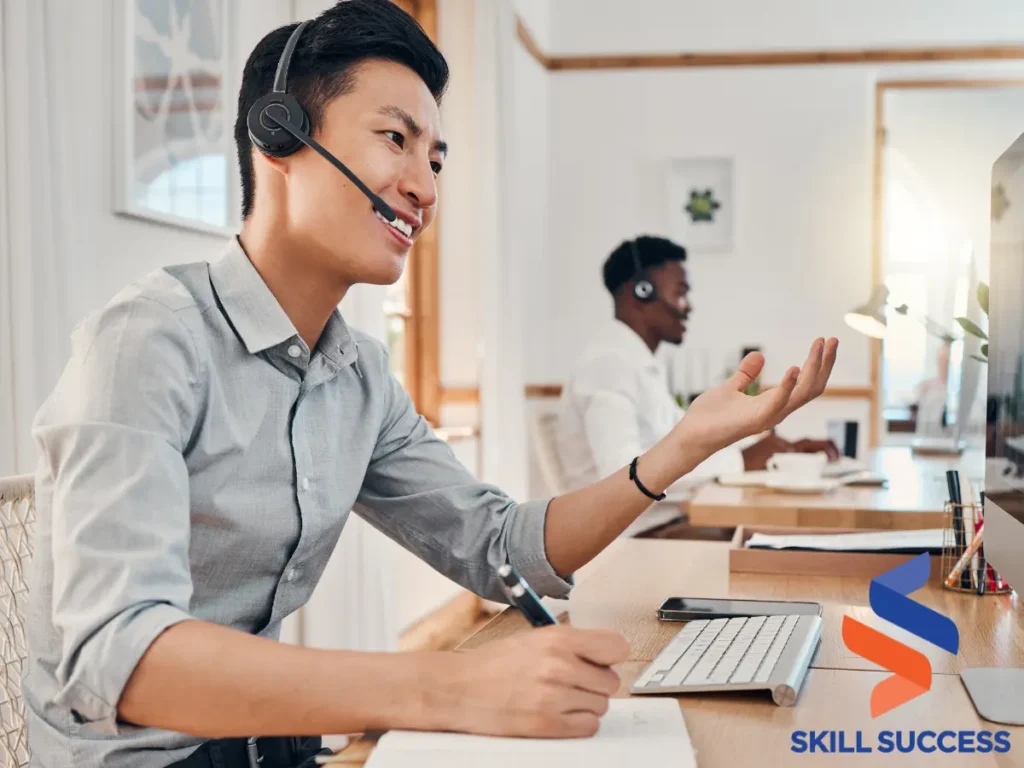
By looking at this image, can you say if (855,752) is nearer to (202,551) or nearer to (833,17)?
(202,551)

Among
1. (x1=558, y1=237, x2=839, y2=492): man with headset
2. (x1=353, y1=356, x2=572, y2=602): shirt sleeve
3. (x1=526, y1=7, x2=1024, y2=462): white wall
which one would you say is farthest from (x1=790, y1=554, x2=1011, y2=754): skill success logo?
(x1=526, y1=7, x2=1024, y2=462): white wall

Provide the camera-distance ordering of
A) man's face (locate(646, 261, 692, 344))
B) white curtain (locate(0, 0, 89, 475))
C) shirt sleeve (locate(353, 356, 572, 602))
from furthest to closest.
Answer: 1. man's face (locate(646, 261, 692, 344))
2. white curtain (locate(0, 0, 89, 475))
3. shirt sleeve (locate(353, 356, 572, 602))

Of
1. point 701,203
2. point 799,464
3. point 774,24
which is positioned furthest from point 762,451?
point 774,24

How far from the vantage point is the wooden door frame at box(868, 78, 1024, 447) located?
5277 mm

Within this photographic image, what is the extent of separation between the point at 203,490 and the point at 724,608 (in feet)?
1.89

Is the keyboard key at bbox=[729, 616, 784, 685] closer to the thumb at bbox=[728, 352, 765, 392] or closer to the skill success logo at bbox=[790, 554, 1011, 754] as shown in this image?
the skill success logo at bbox=[790, 554, 1011, 754]

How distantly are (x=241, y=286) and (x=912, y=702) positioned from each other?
75cm

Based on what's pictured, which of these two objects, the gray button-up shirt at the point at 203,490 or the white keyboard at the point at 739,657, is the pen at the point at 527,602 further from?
the gray button-up shirt at the point at 203,490

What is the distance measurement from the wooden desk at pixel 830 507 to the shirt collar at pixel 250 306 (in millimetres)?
1102

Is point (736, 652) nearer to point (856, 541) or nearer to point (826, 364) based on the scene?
point (826, 364)

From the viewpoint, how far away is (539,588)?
4.18ft

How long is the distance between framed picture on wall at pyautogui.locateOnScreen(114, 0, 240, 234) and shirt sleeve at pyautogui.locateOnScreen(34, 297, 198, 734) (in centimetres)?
126

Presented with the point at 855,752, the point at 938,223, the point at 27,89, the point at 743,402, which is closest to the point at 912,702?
the point at 855,752

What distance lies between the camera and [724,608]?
1.20m
